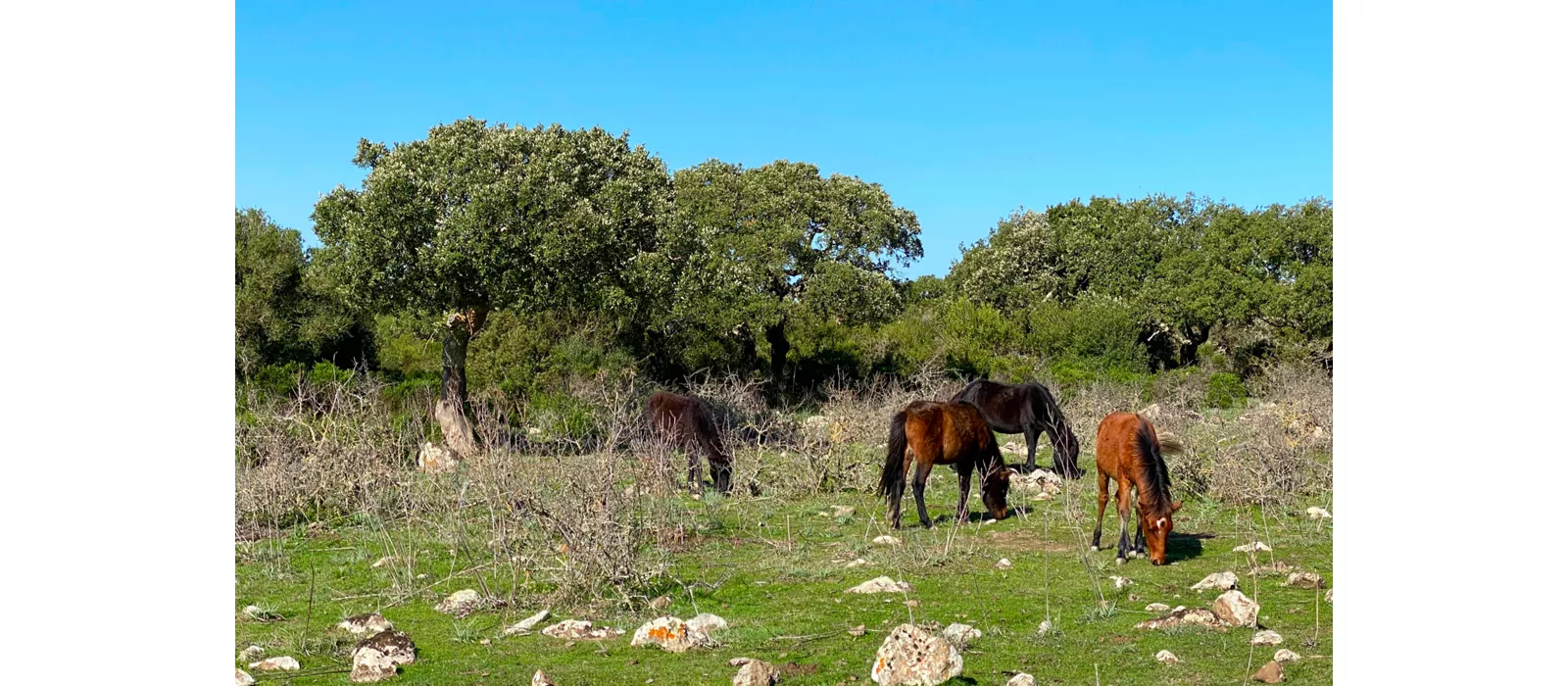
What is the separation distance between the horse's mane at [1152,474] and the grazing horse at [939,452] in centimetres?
237

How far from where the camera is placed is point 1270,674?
6.49 meters

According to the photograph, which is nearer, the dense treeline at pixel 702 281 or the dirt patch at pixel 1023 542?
the dirt patch at pixel 1023 542

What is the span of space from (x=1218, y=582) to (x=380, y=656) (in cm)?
590

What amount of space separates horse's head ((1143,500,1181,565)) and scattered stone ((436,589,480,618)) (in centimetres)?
545

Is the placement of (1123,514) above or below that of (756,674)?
above

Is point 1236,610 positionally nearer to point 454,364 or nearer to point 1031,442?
point 1031,442

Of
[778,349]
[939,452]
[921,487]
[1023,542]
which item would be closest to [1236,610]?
[1023,542]

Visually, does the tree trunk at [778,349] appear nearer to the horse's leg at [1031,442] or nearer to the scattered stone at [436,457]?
the scattered stone at [436,457]

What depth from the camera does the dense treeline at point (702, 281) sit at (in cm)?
1962

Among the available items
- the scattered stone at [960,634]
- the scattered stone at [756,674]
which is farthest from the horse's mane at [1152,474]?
the scattered stone at [756,674]

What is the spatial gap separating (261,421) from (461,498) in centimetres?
639
